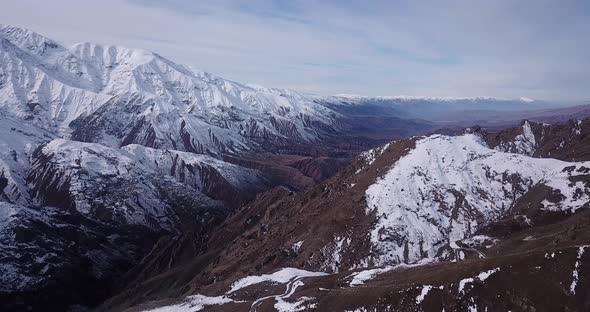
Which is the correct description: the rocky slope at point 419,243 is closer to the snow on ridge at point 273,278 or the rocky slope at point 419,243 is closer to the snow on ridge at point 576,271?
the snow on ridge at point 576,271

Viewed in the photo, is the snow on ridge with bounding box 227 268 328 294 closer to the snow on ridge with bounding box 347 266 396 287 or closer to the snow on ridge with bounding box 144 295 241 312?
the snow on ridge with bounding box 144 295 241 312

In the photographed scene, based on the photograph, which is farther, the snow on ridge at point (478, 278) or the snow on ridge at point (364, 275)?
the snow on ridge at point (364, 275)

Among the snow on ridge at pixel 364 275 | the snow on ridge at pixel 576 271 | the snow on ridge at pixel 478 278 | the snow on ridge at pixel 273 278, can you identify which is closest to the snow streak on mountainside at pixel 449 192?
the snow on ridge at pixel 273 278

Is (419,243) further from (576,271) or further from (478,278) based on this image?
(576,271)

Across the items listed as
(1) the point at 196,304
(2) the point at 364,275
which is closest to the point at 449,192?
(2) the point at 364,275

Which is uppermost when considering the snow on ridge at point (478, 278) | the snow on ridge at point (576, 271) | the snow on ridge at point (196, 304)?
the snow on ridge at point (576, 271)
